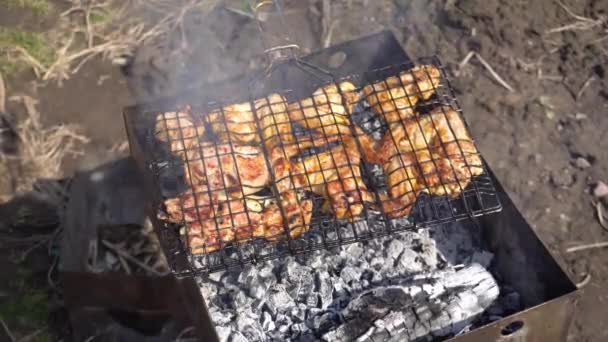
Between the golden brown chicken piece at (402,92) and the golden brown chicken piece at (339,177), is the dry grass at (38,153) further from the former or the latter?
the golden brown chicken piece at (402,92)

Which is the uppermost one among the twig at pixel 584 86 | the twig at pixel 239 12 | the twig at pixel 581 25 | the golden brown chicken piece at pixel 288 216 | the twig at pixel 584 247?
the twig at pixel 239 12

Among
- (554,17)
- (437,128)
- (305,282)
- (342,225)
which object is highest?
(554,17)

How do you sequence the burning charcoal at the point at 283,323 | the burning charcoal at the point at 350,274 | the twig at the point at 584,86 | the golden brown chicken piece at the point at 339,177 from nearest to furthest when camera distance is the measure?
the golden brown chicken piece at the point at 339,177 < the burning charcoal at the point at 283,323 < the burning charcoal at the point at 350,274 < the twig at the point at 584,86

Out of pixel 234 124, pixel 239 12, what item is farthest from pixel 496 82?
pixel 234 124

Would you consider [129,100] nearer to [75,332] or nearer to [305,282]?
[75,332]

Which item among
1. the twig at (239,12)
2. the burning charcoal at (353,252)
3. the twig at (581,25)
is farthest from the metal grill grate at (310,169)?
the twig at (581,25)

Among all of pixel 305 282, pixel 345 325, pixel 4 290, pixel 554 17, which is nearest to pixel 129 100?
pixel 4 290
